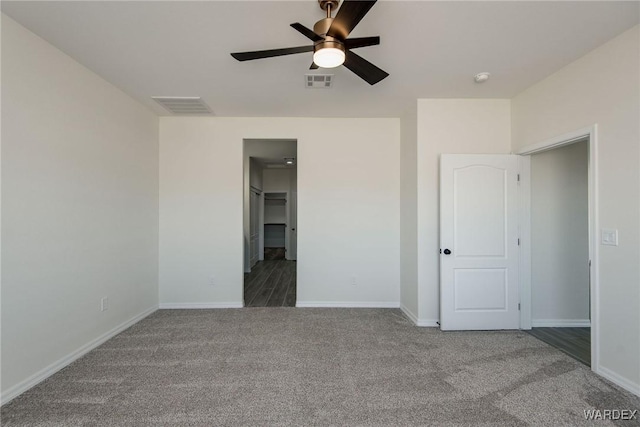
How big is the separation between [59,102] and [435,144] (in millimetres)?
3675

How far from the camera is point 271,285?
17.2ft

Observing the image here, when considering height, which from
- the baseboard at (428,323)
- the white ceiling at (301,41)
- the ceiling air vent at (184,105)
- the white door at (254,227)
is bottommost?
the baseboard at (428,323)

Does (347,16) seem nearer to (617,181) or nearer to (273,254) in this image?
(617,181)

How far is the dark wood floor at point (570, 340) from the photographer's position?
2650 mm

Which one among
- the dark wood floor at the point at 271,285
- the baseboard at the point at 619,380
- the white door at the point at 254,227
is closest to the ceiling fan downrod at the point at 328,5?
the baseboard at the point at 619,380

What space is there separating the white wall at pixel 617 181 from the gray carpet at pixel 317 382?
1.07 feet

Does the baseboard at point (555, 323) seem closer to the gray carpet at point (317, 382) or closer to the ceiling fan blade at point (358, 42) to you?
the gray carpet at point (317, 382)

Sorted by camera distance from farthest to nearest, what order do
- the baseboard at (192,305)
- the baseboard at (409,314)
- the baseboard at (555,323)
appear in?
the baseboard at (192,305), the baseboard at (409,314), the baseboard at (555,323)

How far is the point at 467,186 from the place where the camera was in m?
3.19

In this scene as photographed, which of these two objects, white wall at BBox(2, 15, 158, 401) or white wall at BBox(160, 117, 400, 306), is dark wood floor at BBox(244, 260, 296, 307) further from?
white wall at BBox(2, 15, 158, 401)

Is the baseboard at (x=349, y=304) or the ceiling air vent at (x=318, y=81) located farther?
the baseboard at (x=349, y=304)

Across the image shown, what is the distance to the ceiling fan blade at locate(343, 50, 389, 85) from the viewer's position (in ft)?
6.15

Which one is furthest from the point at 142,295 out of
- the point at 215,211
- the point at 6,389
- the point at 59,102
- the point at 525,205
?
the point at 525,205

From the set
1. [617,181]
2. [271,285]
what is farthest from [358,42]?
[271,285]
